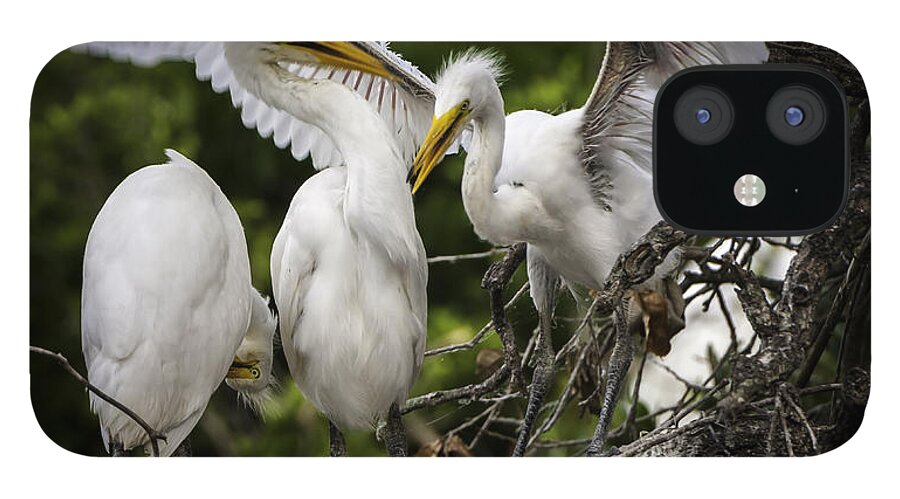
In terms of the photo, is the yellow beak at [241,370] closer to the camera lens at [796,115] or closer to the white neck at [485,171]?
the white neck at [485,171]

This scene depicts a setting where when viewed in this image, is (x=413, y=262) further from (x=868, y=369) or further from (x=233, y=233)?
(x=868, y=369)

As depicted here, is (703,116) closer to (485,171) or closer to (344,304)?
(485,171)

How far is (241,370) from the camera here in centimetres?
162

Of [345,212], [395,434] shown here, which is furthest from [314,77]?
[395,434]

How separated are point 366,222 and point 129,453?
498mm

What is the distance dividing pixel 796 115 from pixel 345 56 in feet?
2.18

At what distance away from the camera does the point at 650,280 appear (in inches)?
64.3

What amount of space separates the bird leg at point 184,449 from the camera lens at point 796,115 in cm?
98

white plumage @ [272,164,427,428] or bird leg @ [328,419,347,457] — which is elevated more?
white plumage @ [272,164,427,428]

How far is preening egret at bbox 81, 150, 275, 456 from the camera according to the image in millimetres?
1588

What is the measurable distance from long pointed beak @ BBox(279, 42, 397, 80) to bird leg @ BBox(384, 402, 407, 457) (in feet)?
1.66

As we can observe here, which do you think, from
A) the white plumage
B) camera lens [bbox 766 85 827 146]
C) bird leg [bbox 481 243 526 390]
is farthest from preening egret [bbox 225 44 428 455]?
camera lens [bbox 766 85 827 146]

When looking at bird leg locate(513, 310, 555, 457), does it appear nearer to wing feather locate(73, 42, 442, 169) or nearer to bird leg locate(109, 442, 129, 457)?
wing feather locate(73, 42, 442, 169)

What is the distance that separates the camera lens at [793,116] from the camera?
157 cm
